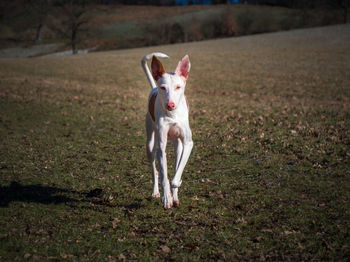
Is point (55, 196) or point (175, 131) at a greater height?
point (175, 131)

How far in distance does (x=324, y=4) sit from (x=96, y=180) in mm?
76389

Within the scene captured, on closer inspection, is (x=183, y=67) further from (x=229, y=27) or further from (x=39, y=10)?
(x=39, y=10)

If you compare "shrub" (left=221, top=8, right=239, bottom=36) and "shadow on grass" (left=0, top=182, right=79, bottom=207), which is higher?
"shrub" (left=221, top=8, right=239, bottom=36)

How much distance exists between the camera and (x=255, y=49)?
44.6m

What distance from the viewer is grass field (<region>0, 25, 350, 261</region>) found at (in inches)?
188

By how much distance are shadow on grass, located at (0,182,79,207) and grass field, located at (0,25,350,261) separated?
0.07 ft

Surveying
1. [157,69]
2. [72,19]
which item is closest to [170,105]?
[157,69]

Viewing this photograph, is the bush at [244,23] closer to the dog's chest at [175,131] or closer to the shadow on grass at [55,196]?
the shadow on grass at [55,196]

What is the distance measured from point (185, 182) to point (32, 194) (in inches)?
133

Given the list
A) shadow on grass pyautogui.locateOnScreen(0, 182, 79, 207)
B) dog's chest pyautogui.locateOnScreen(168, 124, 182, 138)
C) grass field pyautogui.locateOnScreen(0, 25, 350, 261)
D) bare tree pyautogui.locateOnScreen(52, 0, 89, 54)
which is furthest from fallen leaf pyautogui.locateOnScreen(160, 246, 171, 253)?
bare tree pyautogui.locateOnScreen(52, 0, 89, 54)

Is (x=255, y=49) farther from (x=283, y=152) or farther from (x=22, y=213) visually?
(x=22, y=213)

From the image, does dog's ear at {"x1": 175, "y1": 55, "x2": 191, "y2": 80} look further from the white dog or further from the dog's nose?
the dog's nose

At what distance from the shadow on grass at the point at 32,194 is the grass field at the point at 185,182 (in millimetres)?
22

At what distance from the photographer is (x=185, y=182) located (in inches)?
292
